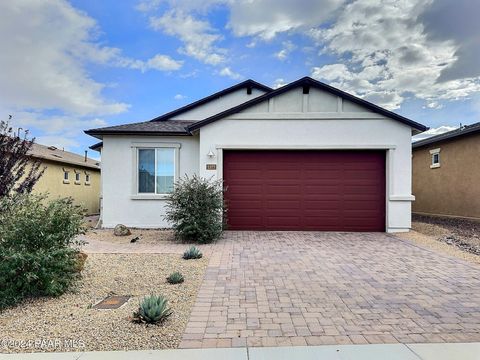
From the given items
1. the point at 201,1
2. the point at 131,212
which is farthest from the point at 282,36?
the point at 131,212

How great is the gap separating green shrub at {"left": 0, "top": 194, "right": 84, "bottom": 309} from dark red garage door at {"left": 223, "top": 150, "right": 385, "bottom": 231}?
626cm

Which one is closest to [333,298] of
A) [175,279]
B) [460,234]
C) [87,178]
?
[175,279]

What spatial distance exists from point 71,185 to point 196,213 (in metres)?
13.6

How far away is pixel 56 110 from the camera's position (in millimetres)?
18781

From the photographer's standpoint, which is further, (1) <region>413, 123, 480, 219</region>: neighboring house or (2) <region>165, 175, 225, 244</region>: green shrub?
(1) <region>413, 123, 480, 219</region>: neighboring house

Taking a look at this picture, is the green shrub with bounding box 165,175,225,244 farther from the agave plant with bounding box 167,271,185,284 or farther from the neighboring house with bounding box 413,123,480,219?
the neighboring house with bounding box 413,123,480,219

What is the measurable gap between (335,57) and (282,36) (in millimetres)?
2651

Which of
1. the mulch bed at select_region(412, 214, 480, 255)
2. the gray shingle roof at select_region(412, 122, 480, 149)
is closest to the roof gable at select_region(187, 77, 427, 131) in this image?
the mulch bed at select_region(412, 214, 480, 255)

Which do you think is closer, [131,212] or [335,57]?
→ [131,212]

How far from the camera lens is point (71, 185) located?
19.2m

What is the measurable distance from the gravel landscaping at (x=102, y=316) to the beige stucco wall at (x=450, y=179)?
12.8 meters

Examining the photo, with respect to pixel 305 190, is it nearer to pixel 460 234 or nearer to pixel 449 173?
pixel 460 234

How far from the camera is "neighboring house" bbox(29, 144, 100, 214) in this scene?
16.7 meters

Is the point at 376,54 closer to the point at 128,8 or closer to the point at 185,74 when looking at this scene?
the point at 185,74
